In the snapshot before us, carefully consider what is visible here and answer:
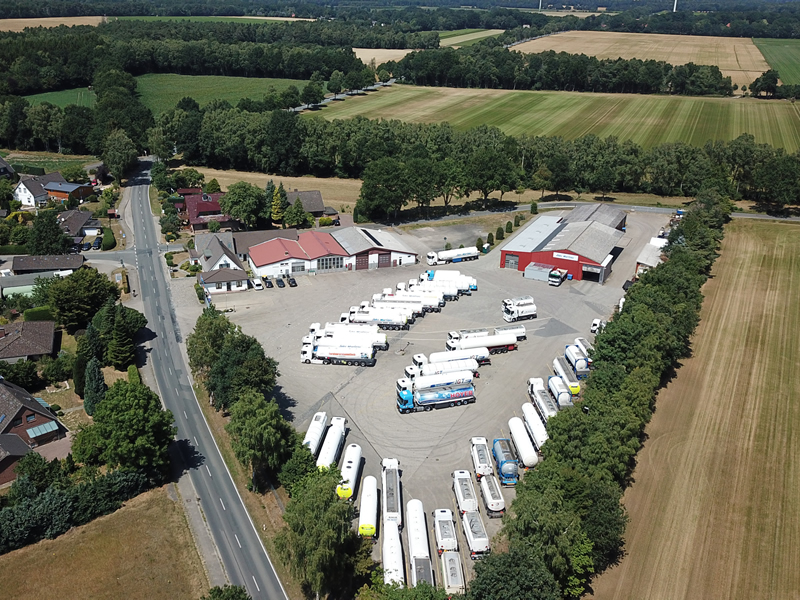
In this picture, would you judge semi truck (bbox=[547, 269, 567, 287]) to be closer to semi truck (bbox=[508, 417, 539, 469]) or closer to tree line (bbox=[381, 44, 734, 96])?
semi truck (bbox=[508, 417, 539, 469])

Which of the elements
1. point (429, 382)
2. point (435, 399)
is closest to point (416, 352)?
point (429, 382)

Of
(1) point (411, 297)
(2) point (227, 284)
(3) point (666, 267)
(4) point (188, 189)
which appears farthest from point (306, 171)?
(3) point (666, 267)

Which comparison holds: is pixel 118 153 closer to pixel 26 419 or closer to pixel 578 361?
pixel 26 419

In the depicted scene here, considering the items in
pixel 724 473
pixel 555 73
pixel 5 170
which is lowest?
pixel 724 473

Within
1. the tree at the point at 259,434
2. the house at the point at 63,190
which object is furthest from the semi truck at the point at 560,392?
the house at the point at 63,190

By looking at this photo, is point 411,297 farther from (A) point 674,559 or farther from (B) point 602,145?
(B) point 602,145
